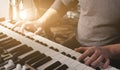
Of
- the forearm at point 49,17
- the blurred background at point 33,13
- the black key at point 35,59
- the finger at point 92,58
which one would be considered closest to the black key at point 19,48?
the black key at point 35,59

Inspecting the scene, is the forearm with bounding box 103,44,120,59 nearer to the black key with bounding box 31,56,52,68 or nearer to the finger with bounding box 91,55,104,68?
the finger with bounding box 91,55,104,68

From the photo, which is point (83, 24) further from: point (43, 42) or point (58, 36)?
point (58, 36)

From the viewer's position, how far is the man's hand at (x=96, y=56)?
983mm

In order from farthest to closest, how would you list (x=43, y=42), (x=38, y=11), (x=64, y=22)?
(x=64, y=22)
(x=38, y=11)
(x=43, y=42)

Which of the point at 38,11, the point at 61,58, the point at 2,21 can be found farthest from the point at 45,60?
the point at 38,11

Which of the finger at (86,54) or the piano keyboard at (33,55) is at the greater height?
the finger at (86,54)

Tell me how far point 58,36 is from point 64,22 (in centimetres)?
99

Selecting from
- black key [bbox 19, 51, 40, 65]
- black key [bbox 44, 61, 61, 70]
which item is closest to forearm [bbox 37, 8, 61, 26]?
black key [bbox 19, 51, 40, 65]

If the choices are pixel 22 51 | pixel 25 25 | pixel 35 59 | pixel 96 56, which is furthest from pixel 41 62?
pixel 25 25

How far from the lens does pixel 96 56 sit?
41.5 inches

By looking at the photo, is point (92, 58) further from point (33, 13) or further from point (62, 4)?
point (33, 13)

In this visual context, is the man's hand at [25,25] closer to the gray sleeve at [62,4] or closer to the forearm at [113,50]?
the gray sleeve at [62,4]

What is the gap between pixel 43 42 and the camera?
1.27m

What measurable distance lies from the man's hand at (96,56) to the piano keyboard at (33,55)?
0.02 meters
